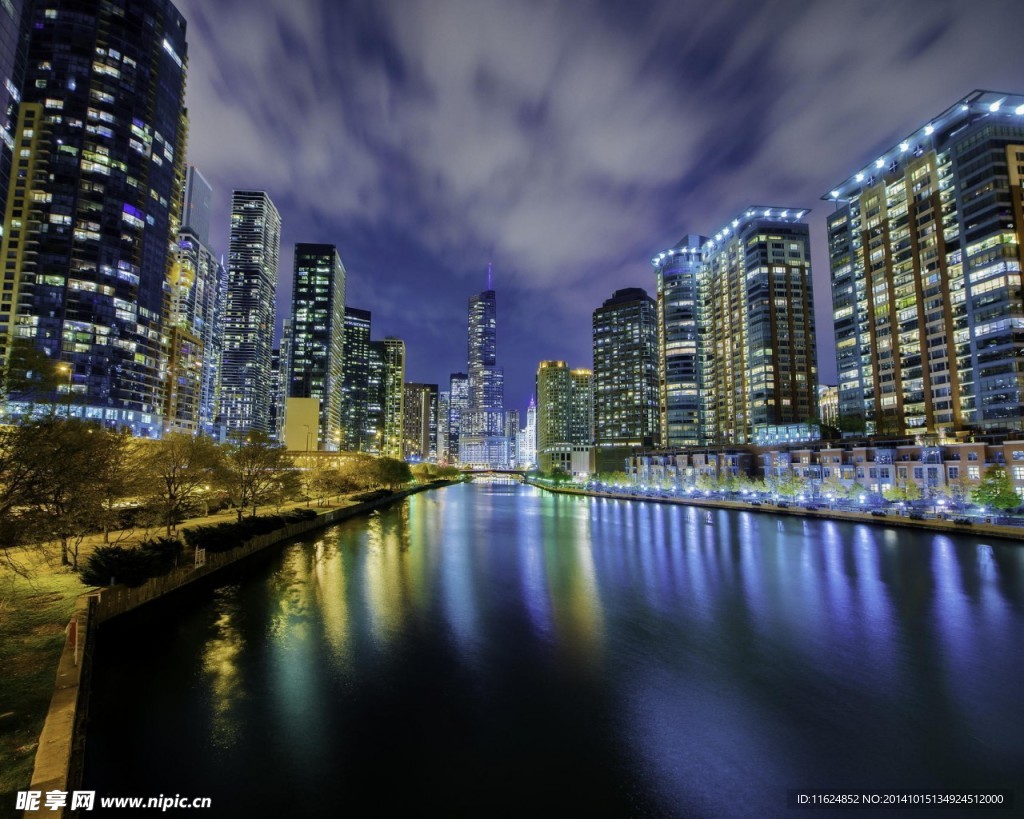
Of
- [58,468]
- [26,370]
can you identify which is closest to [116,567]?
[26,370]

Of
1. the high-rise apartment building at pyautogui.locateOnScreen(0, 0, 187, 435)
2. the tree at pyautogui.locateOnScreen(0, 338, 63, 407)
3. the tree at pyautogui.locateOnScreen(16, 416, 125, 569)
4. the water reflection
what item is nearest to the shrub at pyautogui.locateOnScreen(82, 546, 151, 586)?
the tree at pyautogui.locateOnScreen(16, 416, 125, 569)

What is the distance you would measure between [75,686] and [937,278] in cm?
14265

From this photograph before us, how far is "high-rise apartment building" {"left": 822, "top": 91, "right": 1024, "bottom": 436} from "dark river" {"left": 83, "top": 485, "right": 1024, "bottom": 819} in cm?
7969

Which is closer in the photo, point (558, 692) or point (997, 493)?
point (558, 692)

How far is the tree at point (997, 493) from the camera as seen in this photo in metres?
59.4

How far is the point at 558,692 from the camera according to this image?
62.9 ft

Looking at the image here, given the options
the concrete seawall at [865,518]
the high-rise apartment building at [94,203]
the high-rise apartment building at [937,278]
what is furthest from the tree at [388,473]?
the high-rise apartment building at [937,278]

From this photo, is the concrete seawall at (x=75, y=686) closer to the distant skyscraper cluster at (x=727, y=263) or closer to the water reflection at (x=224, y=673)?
the water reflection at (x=224, y=673)

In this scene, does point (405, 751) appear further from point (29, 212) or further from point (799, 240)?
point (799, 240)

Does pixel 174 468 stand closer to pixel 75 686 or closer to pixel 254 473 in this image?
pixel 254 473

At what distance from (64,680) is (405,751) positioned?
9.52m

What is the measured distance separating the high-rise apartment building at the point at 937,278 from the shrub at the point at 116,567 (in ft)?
376

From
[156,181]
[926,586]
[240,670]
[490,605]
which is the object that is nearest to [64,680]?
[240,670]

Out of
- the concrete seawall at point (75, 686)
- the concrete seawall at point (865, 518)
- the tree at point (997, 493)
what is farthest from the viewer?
the tree at point (997, 493)
